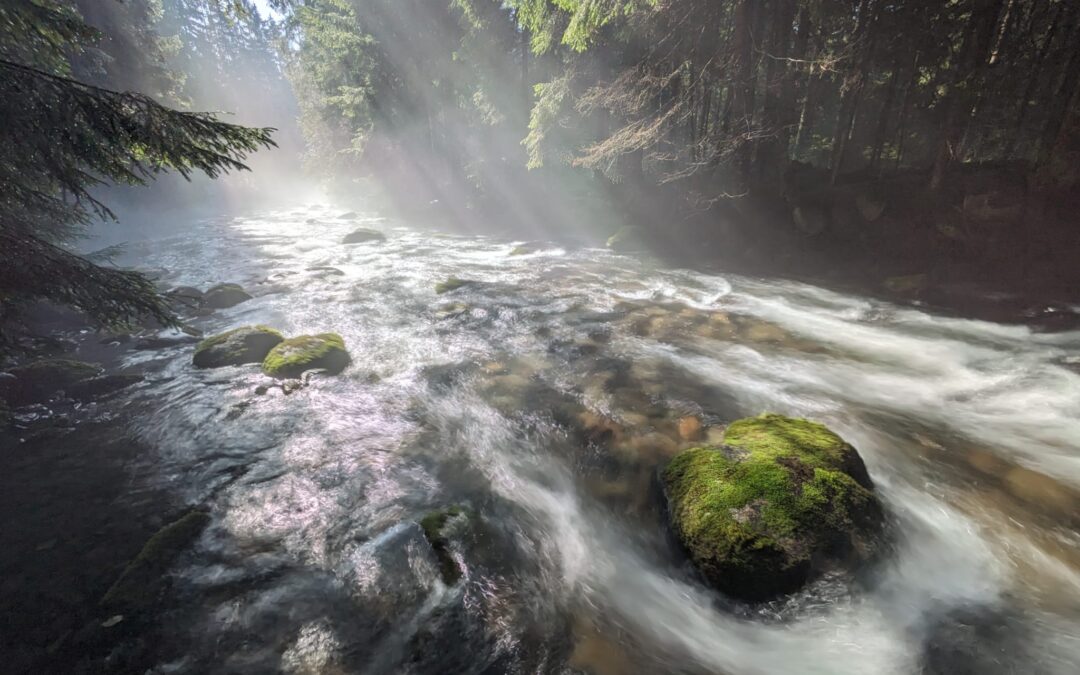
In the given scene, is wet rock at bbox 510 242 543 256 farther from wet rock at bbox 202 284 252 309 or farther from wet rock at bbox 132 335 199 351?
wet rock at bbox 132 335 199 351

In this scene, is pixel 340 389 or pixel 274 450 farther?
pixel 340 389

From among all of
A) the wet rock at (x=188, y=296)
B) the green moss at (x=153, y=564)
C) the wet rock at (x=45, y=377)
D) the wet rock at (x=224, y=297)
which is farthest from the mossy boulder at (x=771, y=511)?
the wet rock at (x=188, y=296)

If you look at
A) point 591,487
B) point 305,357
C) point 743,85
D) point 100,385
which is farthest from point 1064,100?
point 100,385

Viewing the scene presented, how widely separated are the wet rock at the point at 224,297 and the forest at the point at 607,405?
0.42 ft

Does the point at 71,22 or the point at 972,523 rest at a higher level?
the point at 71,22

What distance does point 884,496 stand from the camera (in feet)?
16.4

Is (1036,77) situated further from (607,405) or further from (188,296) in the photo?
(188,296)

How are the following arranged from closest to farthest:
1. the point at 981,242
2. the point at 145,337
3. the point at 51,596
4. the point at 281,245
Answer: the point at 51,596 < the point at 145,337 < the point at 981,242 < the point at 281,245

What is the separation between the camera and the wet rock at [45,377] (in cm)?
728

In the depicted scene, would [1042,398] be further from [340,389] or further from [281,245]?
[281,245]

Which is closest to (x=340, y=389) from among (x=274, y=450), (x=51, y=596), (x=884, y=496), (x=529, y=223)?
(x=274, y=450)

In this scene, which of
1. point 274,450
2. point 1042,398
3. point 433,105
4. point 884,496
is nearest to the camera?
point 884,496

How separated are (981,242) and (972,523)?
34.5 feet

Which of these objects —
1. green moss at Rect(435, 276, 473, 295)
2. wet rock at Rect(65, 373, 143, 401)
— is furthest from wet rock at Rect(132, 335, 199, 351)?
green moss at Rect(435, 276, 473, 295)
